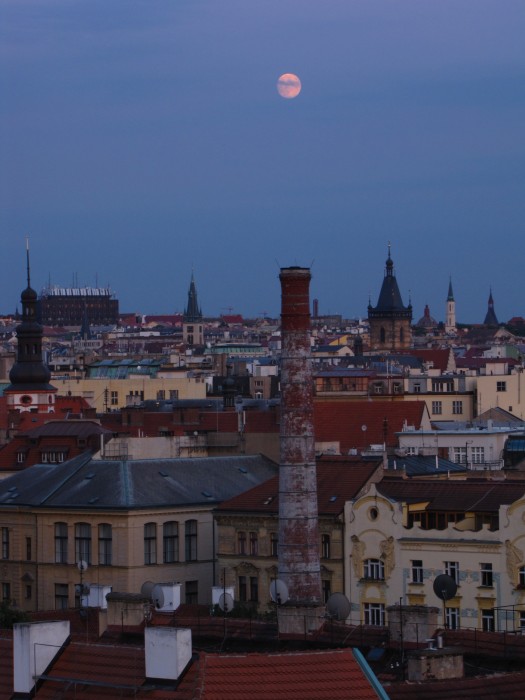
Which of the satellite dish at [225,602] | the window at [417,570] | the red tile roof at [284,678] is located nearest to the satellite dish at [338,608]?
the satellite dish at [225,602]

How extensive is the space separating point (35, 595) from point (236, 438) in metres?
15.1

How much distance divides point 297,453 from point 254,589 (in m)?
4.87

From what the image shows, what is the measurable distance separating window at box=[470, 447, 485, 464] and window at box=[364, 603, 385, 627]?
22438 mm

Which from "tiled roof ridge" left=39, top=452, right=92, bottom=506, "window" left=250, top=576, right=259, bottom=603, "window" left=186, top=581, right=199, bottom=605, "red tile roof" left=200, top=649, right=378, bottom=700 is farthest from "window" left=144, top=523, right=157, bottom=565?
"red tile roof" left=200, top=649, right=378, bottom=700


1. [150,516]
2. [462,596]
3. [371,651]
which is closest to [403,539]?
[462,596]

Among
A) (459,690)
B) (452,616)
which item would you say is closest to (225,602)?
(459,690)

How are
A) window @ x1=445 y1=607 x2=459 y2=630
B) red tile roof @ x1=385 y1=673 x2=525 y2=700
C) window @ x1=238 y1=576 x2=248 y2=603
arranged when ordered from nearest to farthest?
red tile roof @ x1=385 y1=673 x2=525 y2=700
window @ x1=445 y1=607 x2=459 y2=630
window @ x1=238 y1=576 x2=248 y2=603

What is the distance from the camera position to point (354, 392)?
13312cm

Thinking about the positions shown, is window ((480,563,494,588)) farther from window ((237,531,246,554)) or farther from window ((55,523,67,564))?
window ((55,523,67,564))

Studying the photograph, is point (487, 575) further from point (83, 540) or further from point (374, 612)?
point (83, 540)

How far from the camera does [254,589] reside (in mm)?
68562

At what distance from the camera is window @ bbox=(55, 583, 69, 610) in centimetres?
7225

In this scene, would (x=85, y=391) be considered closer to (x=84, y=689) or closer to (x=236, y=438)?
(x=236, y=438)

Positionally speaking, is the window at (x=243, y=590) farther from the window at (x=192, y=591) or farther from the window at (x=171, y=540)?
the window at (x=171, y=540)
